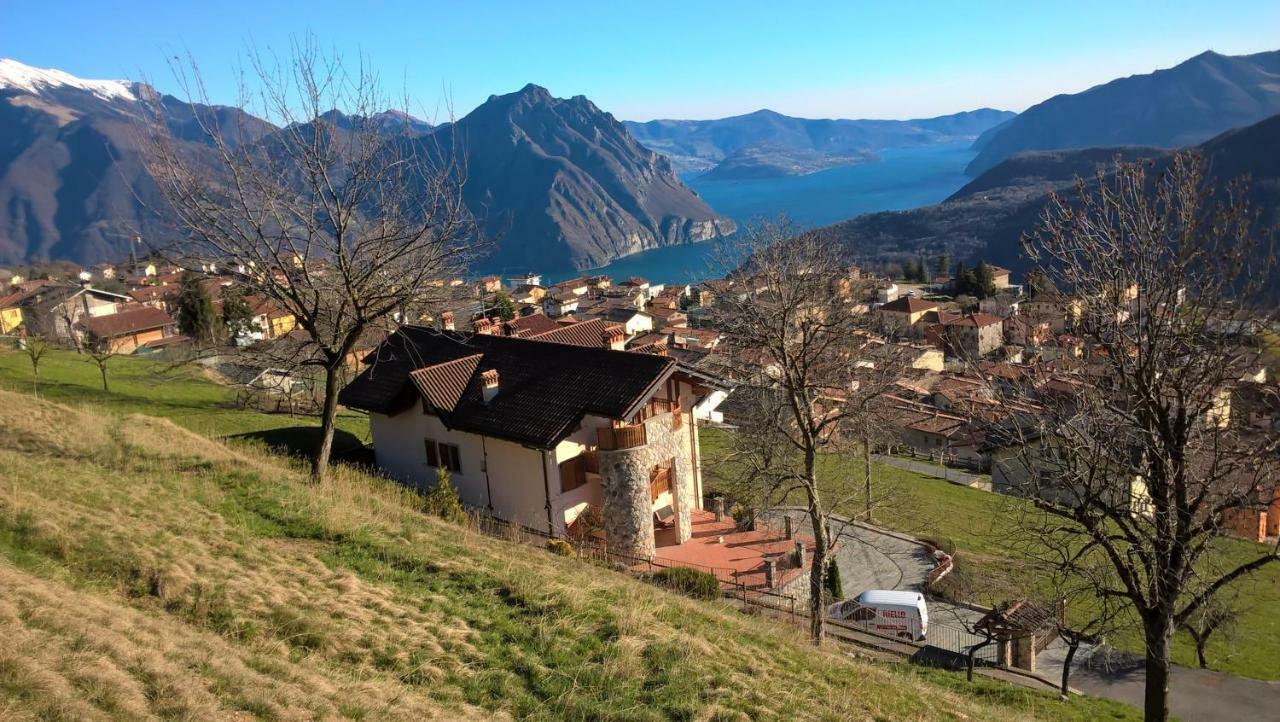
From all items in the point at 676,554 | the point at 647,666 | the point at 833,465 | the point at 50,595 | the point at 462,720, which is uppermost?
the point at 50,595

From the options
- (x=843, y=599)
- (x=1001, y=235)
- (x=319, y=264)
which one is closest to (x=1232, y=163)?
(x=1001, y=235)

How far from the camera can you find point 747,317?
16.6 m

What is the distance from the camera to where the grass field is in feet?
22.1

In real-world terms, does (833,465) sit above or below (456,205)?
below

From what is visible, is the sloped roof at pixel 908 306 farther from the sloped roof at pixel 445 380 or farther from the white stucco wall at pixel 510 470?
the sloped roof at pixel 445 380

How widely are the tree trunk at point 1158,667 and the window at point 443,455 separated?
52.2 ft

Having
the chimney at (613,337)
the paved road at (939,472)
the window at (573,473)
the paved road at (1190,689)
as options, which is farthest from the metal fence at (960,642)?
the paved road at (939,472)

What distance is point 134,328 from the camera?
Result: 6109cm

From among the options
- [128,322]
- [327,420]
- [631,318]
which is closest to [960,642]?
[327,420]

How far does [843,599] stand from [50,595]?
17545 mm

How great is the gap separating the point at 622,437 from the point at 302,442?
9.87m

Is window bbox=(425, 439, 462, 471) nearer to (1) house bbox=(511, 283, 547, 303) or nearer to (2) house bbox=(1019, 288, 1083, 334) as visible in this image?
(2) house bbox=(1019, 288, 1083, 334)

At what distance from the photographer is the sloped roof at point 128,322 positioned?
58.9 m

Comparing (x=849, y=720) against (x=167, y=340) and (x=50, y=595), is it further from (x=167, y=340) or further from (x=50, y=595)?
(x=167, y=340)
